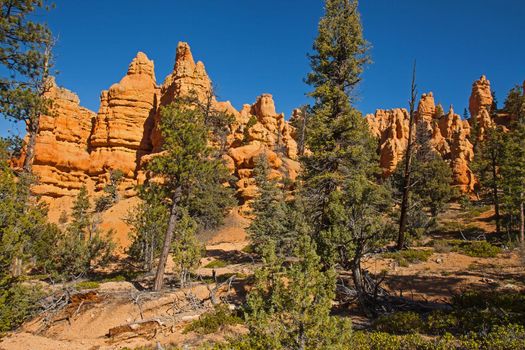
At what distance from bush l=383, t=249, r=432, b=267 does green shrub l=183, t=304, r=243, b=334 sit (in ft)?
36.5

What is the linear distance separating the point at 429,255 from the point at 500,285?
609cm

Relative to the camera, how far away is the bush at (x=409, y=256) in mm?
17734

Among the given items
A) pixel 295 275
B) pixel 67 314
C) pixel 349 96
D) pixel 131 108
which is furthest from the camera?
pixel 131 108

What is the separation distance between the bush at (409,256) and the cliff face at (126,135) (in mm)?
27738

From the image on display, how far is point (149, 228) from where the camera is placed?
22.2 m

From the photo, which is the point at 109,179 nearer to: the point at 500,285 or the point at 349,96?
the point at 349,96

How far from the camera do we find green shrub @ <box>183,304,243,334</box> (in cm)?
977

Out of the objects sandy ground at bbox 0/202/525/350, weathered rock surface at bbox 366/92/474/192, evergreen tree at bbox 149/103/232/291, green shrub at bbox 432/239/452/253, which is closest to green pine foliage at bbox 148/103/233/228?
evergreen tree at bbox 149/103/232/291

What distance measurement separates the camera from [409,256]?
1850 cm

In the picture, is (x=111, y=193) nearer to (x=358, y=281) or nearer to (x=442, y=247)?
(x=442, y=247)

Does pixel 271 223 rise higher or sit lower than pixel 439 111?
lower

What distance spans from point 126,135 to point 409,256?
47.2m

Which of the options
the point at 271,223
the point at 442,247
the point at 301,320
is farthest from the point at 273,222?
the point at 301,320

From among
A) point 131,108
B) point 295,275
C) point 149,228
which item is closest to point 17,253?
point 295,275
